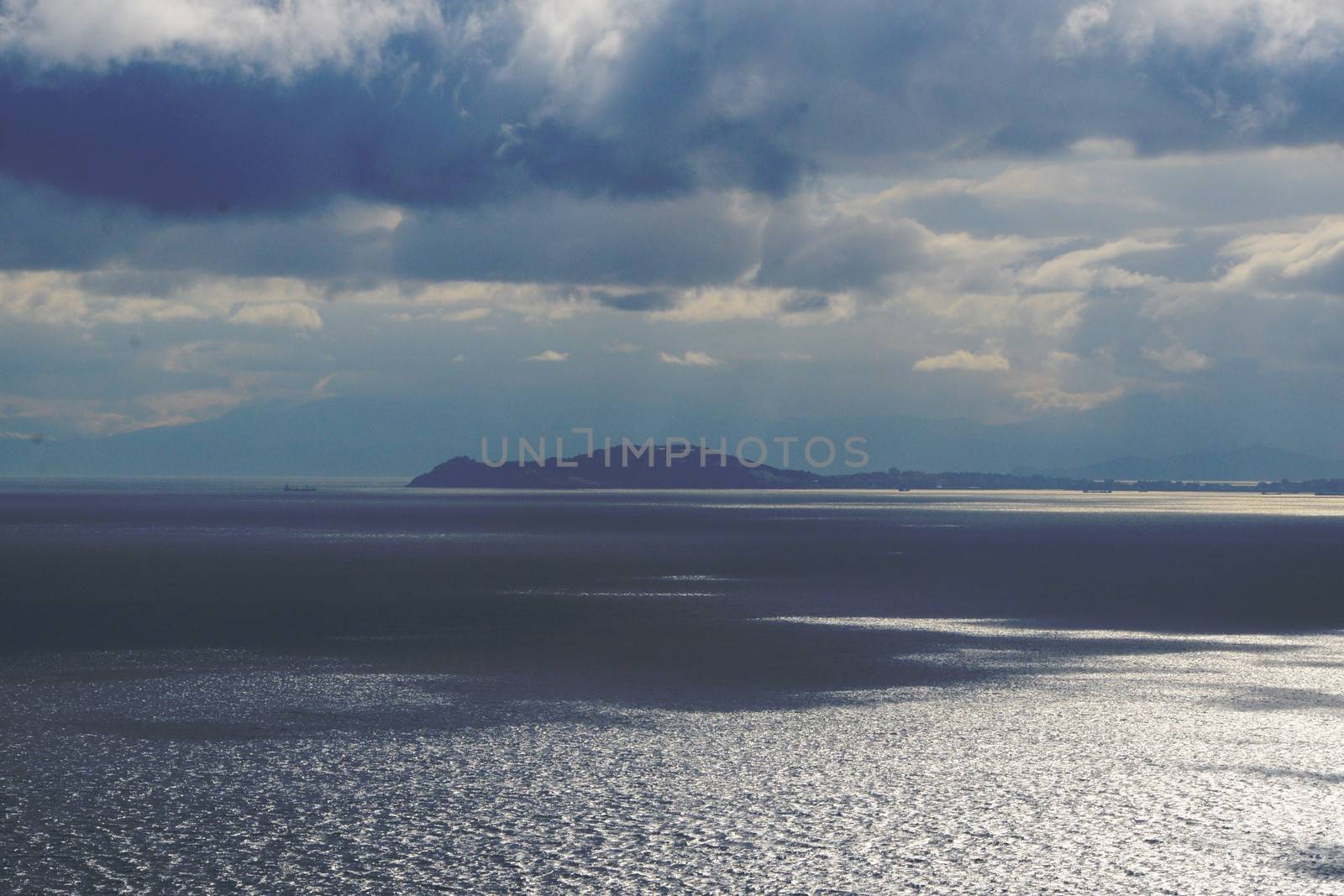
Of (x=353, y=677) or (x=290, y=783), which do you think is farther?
(x=353, y=677)

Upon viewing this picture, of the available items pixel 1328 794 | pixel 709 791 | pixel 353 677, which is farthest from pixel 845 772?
pixel 353 677

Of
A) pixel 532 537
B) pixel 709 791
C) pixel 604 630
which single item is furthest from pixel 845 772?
pixel 532 537

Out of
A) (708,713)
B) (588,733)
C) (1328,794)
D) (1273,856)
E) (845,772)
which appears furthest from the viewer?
(708,713)

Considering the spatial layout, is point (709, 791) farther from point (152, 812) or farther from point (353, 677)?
point (353, 677)

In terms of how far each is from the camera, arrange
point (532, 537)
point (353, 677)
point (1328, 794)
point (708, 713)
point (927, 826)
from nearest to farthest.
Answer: point (927, 826)
point (1328, 794)
point (708, 713)
point (353, 677)
point (532, 537)

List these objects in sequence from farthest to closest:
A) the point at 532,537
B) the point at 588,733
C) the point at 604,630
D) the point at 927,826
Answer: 1. the point at 532,537
2. the point at 604,630
3. the point at 588,733
4. the point at 927,826

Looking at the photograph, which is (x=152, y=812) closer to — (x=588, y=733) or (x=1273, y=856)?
(x=588, y=733)
